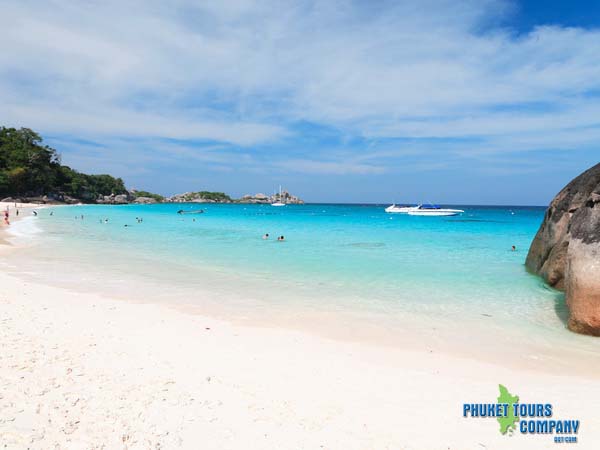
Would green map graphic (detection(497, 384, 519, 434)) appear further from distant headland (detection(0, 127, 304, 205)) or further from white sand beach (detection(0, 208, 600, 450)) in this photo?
distant headland (detection(0, 127, 304, 205))

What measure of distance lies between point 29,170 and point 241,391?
4346 inches

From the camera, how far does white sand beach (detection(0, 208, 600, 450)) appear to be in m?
3.78

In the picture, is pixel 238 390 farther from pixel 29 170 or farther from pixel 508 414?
pixel 29 170

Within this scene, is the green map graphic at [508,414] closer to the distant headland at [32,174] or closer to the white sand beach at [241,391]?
the white sand beach at [241,391]

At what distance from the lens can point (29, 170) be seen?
3620 inches

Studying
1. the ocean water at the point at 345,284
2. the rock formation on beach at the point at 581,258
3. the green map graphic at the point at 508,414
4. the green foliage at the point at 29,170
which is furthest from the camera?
the green foliage at the point at 29,170

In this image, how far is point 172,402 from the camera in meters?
4.33

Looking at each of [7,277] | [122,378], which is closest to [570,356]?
[122,378]

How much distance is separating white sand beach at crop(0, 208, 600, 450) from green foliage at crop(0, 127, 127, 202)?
332 ft

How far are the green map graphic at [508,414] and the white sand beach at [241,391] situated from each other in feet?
0.33

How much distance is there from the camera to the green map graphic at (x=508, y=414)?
428 cm

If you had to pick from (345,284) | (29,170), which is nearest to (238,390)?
(345,284)

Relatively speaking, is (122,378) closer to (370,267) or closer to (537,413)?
(537,413)

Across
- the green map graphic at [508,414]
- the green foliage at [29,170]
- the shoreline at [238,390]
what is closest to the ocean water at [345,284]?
the shoreline at [238,390]
